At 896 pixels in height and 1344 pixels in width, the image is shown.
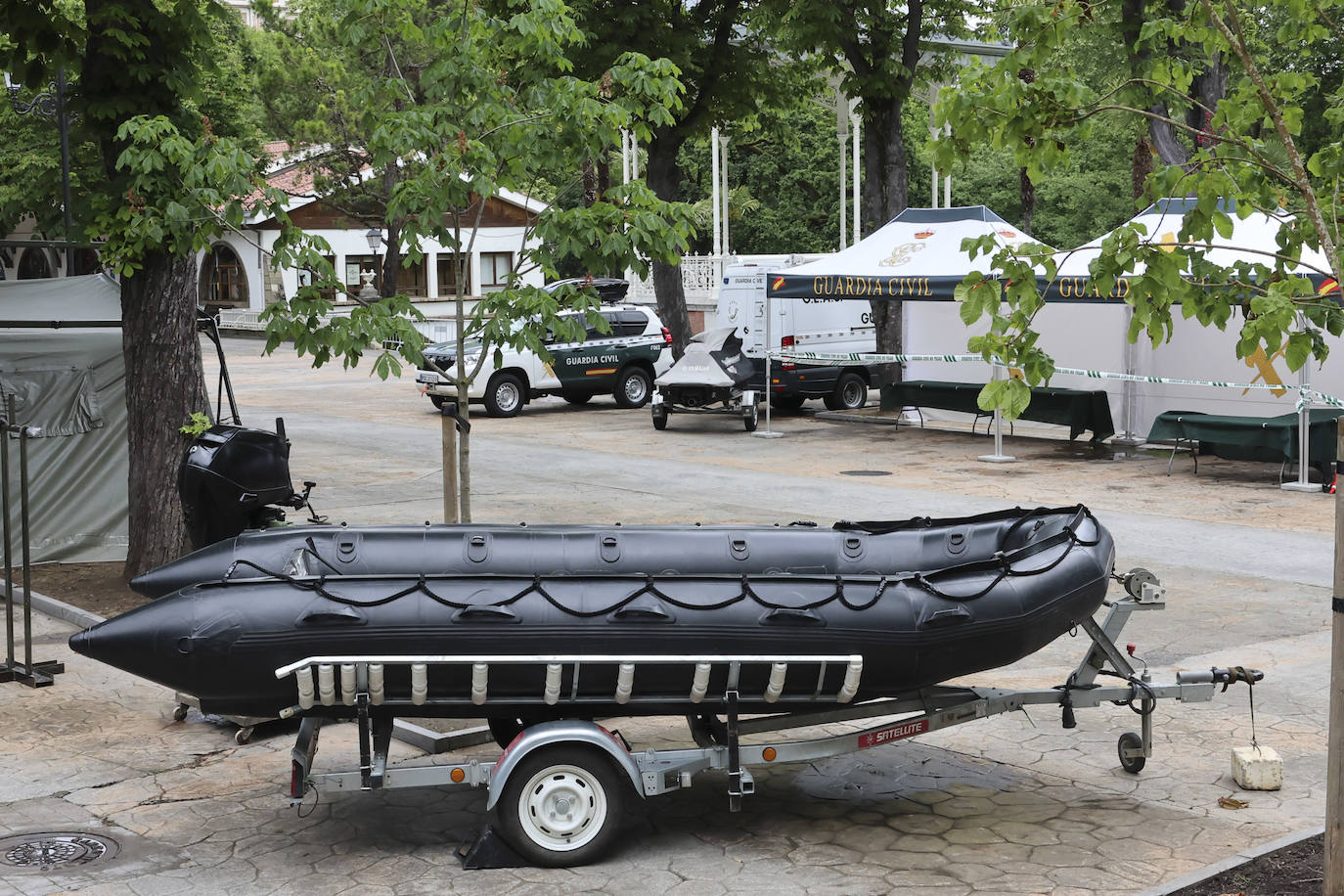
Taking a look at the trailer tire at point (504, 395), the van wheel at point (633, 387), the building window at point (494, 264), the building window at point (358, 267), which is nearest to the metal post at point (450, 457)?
the trailer tire at point (504, 395)

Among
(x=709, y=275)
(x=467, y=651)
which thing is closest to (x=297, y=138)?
(x=709, y=275)

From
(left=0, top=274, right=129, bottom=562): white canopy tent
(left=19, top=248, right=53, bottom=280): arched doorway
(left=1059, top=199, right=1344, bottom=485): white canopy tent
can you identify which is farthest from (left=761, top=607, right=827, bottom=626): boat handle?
(left=19, top=248, right=53, bottom=280): arched doorway

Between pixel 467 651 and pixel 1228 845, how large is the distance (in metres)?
3.24

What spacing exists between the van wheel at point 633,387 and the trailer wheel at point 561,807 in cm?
2046

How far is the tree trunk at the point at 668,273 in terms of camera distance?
26562mm

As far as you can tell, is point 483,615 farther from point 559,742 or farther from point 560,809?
point 560,809

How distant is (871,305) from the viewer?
25641 millimetres

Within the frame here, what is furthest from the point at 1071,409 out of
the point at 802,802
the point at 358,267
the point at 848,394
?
the point at 358,267

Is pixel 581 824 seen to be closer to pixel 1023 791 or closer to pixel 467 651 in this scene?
pixel 467 651

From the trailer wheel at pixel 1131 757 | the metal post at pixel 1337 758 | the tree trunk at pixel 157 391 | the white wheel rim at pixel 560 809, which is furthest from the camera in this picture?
the tree trunk at pixel 157 391

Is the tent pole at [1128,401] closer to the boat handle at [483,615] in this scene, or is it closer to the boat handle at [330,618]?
the boat handle at [483,615]

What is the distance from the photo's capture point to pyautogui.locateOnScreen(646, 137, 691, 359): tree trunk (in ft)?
87.1

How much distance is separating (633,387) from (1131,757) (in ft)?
65.5

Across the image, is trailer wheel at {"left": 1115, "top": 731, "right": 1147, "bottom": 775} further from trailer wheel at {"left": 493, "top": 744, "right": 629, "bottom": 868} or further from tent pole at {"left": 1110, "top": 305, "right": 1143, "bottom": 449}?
tent pole at {"left": 1110, "top": 305, "right": 1143, "bottom": 449}
